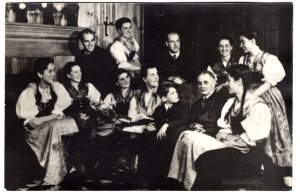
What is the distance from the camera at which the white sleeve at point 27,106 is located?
3158 mm

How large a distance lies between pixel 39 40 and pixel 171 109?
121 cm

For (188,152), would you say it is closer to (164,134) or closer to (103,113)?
(164,134)

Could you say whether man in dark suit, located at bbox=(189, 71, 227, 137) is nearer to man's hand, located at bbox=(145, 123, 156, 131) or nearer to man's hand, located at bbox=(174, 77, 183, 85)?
man's hand, located at bbox=(174, 77, 183, 85)

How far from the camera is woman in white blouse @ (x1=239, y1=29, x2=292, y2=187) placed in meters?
3.15

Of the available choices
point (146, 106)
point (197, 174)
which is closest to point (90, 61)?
point (146, 106)

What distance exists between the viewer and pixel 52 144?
3.17 meters

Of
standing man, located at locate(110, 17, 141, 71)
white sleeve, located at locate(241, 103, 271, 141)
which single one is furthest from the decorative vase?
white sleeve, located at locate(241, 103, 271, 141)

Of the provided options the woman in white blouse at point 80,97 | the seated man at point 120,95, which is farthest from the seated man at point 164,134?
the woman in white blouse at point 80,97

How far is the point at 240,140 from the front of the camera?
3.16 meters

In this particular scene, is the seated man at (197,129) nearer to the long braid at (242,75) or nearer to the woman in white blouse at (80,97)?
the long braid at (242,75)

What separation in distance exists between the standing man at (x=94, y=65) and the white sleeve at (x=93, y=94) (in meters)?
0.03

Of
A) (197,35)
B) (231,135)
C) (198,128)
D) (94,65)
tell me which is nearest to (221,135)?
(231,135)

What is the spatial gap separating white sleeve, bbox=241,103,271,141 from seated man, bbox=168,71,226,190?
0.78 ft

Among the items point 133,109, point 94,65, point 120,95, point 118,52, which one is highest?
point 118,52
